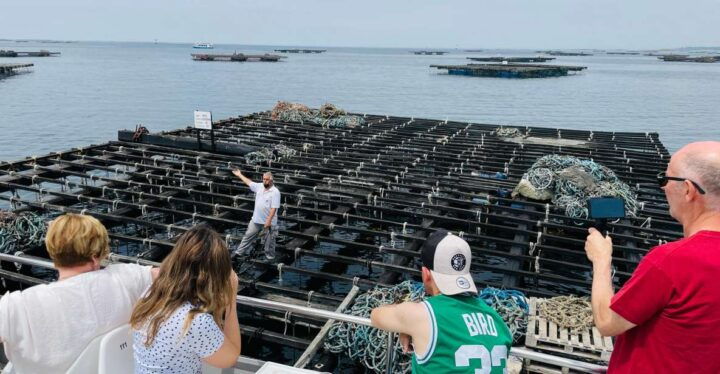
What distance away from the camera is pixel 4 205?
24484mm

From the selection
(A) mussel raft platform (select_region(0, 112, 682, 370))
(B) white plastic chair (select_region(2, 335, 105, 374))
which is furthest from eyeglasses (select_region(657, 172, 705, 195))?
(A) mussel raft platform (select_region(0, 112, 682, 370))

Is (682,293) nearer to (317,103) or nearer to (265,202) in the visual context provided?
(265,202)

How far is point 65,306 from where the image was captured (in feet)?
12.4

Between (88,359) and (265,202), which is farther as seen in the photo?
(265,202)

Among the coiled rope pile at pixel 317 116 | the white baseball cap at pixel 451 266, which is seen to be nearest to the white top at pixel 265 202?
the white baseball cap at pixel 451 266

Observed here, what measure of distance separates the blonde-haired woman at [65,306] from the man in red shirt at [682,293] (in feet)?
11.4

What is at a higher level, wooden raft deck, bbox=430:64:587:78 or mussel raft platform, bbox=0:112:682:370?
wooden raft deck, bbox=430:64:587:78

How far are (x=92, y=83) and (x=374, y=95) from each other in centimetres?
4699

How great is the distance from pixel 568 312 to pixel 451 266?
5940 mm

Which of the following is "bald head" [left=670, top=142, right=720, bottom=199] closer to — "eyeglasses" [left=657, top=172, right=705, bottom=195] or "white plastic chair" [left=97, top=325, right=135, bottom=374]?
"eyeglasses" [left=657, top=172, right=705, bottom=195]

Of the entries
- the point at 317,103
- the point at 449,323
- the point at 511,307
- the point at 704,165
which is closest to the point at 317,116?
the point at 511,307

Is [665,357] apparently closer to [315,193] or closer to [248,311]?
[248,311]

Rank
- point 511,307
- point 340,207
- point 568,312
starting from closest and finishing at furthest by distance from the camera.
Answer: point 568,312
point 511,307
point 340,207

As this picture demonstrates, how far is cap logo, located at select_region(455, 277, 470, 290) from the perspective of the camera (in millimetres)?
3367
